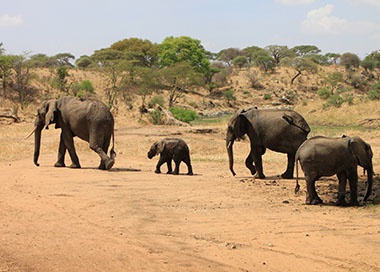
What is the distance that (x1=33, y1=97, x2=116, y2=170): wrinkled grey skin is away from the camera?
14703 millimetres

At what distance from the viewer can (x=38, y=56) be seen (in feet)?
240

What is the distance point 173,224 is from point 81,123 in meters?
7.42

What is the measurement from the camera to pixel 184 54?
67562 millimetres

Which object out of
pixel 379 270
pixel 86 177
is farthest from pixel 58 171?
pixel 379 270

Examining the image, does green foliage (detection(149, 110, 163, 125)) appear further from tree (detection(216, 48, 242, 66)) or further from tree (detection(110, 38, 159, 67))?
tree (detection(216, 48, 242, 66))

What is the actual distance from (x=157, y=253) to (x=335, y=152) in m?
4.88

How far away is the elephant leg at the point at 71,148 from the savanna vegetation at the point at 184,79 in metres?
17.0

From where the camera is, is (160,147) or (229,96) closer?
(160,147)

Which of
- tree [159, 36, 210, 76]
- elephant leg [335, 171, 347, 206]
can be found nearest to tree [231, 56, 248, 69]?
tree [159, 36, 210, 76]

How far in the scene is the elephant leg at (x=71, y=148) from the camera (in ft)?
48.6

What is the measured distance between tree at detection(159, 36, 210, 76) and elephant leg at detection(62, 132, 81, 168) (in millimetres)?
51707

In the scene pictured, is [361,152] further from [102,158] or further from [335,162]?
[102,158]

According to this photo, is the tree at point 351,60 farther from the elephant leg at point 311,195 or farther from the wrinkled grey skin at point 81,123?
the elephant leg at point 311,195

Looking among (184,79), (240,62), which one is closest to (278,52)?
(240,62)
